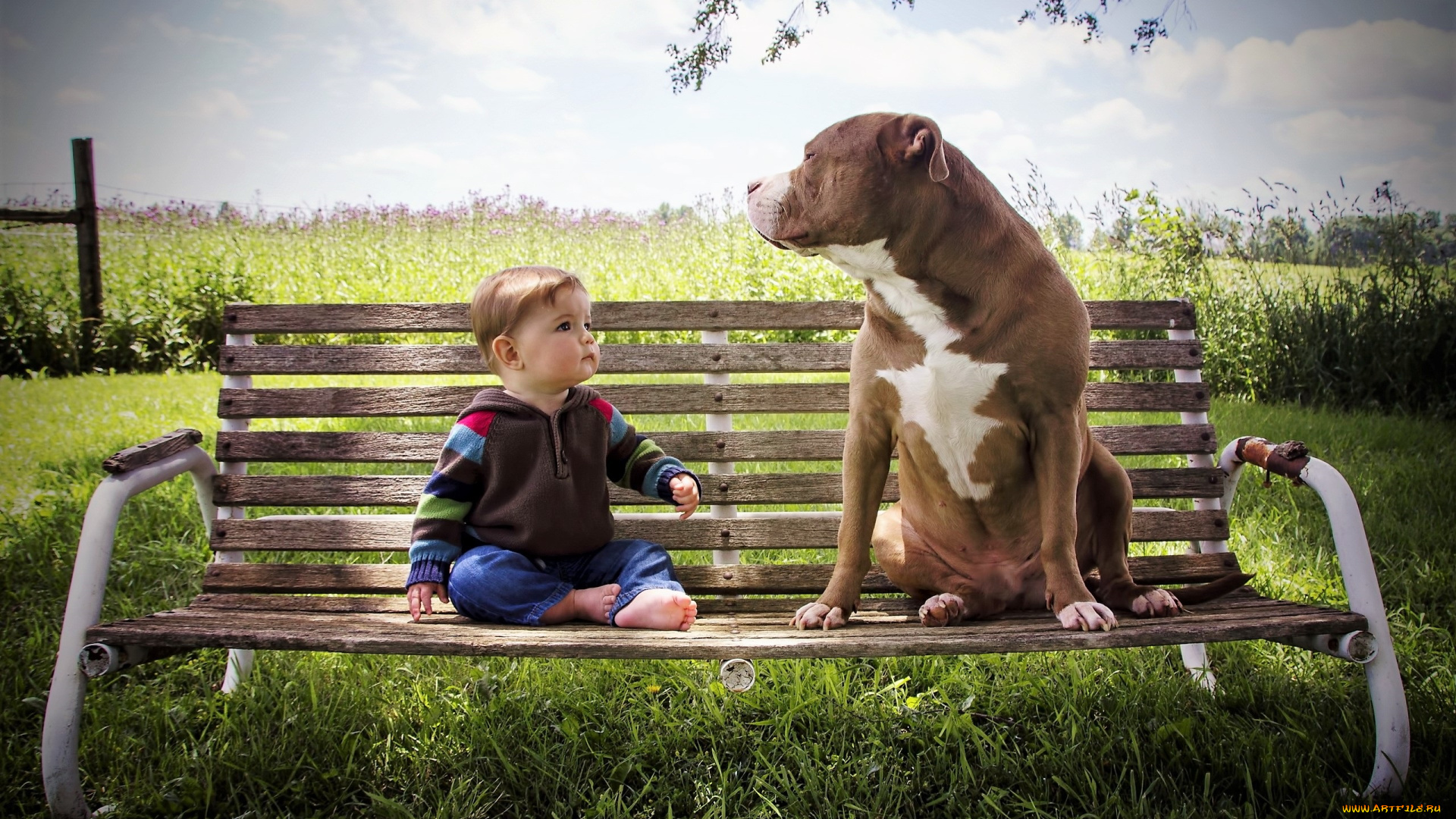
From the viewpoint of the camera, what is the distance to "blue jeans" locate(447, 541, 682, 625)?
2195 mm

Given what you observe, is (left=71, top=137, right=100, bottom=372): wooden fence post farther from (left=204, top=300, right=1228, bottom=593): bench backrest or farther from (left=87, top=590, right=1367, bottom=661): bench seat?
(left=87, top=590, right=1367, bottom=661): bench seat

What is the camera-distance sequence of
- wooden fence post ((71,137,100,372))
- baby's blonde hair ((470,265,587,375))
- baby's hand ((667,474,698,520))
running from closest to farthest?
baby's blonde hair ((470,265,587,375)), baby's hand ((667,474,698,520)), wooden fence post ((71,137,100,372))

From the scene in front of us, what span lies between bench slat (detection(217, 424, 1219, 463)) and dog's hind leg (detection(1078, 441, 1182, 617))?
0.48 metres

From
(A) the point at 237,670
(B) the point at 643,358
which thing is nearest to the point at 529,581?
(B) the point at 643,358

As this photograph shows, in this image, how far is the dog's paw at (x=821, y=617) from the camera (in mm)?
2117

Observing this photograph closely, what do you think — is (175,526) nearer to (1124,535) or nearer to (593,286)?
(1124,535)

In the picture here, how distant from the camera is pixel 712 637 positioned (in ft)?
6.39

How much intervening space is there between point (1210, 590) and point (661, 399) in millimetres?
1607

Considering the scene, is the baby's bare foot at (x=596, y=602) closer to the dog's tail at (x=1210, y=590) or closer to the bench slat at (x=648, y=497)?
the bench slat at (x=648, y=497)

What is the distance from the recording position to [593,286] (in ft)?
26.5

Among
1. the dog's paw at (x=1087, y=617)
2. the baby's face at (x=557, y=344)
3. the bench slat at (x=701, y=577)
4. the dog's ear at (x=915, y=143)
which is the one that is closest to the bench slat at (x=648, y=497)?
the bench slat at (x=701, y=577)

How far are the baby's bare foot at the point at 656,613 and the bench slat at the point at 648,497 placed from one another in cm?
61

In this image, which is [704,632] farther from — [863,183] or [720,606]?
[863,183]

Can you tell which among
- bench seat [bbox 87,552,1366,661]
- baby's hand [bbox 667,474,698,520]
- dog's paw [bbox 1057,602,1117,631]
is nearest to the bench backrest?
bench seat [bbox 87,552,1366,661]
